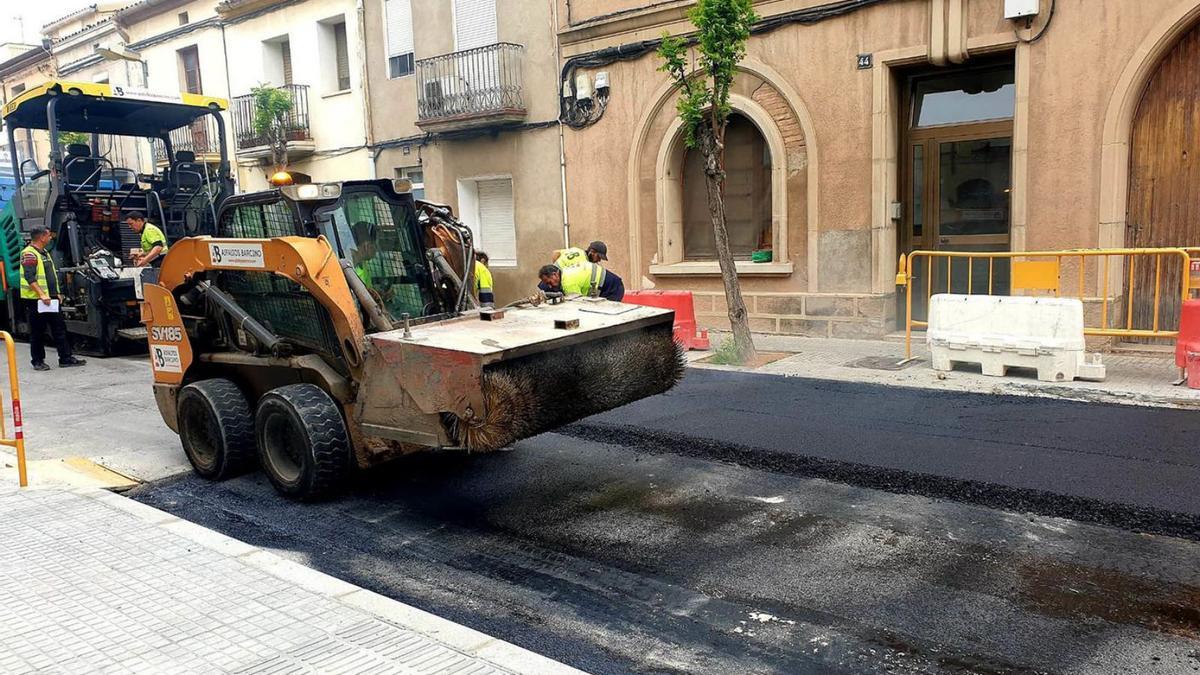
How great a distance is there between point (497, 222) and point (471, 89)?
7.83 feet

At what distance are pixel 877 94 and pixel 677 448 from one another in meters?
6.65

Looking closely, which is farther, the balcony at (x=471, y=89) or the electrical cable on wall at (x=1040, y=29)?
the balcony at (x=471, y=89)

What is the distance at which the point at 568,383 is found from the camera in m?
5.14

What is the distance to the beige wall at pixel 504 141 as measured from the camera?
49.3 ft

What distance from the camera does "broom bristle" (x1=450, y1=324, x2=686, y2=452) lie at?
4652mm

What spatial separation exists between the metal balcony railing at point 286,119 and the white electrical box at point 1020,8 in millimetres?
13669

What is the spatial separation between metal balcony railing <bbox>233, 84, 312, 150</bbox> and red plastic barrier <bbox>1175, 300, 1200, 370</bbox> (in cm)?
1612

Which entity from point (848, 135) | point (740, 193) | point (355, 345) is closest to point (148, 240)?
point (355, 345)

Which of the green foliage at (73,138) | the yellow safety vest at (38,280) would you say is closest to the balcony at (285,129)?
the green foliage at (73,138)

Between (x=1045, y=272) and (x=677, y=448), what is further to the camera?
(x=1045, y=272)

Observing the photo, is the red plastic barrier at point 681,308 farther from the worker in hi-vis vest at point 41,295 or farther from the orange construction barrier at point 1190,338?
the worker in hi-vis vest at point 41,295

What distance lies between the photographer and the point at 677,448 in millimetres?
6719

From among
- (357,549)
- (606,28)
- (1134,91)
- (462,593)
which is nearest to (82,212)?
(606,28)

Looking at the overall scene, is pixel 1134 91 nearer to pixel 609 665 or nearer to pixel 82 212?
pixel 609 665
